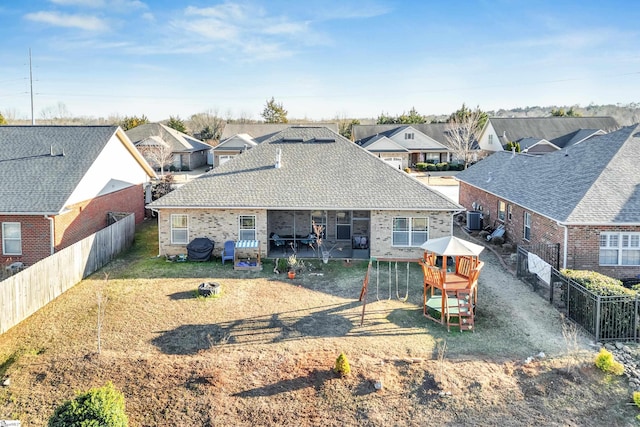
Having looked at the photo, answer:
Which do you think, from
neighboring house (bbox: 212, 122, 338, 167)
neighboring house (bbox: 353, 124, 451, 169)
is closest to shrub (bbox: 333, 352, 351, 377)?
neighboring house (bbox: 212, 122, 338, 167)

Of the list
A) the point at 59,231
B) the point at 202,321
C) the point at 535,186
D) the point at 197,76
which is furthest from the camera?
the point at 197,76

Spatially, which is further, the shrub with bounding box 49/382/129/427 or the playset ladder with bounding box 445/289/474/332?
the playset ladder with bounding box 445/289/474/332

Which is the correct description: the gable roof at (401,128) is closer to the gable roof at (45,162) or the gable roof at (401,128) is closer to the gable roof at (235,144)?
the gable roof at (235,144)

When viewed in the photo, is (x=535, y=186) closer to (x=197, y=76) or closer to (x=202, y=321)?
(x=202, y=321)

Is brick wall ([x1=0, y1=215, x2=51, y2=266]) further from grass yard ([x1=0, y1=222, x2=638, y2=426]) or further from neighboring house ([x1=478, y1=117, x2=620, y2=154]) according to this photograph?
neighboring house ([x1=478, y1=117, x2=620, y2=154])

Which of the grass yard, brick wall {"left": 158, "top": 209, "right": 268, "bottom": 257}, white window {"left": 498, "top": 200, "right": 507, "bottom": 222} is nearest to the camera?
the grass yard

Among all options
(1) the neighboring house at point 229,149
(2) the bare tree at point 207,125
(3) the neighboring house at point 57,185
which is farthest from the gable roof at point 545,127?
(3) the neighboring house at point 57,185

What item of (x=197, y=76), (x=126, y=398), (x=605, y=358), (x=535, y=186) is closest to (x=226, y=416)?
(x=126, y=398)
